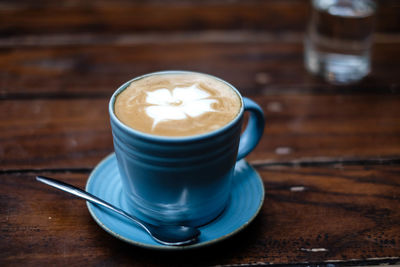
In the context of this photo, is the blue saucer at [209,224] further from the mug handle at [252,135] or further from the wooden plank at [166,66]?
the wooden plank at [166,66]

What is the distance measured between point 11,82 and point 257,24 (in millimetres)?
619

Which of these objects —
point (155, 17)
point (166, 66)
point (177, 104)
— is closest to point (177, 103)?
point (177, 104)

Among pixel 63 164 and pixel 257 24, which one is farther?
pixel 257 24

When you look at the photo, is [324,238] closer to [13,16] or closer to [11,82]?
[11,82]

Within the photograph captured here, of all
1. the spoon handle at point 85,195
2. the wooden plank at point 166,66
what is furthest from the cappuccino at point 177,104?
the wooden plank at point 166,66

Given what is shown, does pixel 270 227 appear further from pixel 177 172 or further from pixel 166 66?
pixel 166 66

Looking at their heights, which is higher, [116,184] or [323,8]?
[323,8]

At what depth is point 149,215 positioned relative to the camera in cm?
47

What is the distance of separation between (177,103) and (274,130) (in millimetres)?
258

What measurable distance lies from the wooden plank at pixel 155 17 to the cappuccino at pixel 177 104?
0.55 metres

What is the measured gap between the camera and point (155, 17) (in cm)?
107

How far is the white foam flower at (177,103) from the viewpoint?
1.51ft

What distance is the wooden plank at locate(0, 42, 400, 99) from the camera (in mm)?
803

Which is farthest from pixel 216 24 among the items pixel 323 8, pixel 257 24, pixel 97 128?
pixel 97 128
